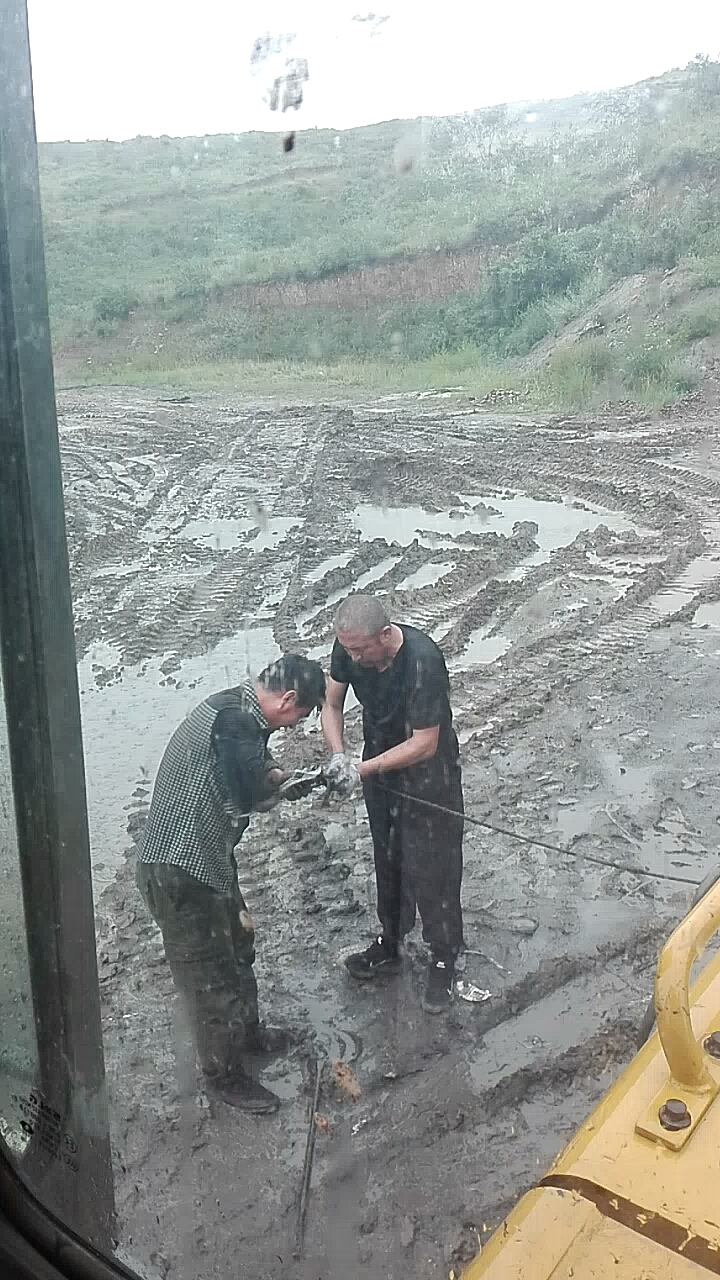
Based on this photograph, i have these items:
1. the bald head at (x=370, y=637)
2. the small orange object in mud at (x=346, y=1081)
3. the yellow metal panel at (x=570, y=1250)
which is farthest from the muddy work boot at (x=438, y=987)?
the yellow metal panel at (x=570, y=1250)

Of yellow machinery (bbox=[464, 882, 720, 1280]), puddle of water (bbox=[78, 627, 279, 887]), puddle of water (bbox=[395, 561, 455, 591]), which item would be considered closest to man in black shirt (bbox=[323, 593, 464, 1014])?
puddle of water (bbox=[78, 627, 279, 887])

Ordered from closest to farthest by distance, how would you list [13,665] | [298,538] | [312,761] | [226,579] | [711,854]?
[13,665]
[312,761]
[711,854]
[226,579]
[298,538]

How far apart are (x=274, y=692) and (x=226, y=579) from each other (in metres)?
2.30

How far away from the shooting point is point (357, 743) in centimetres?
263

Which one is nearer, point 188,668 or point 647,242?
point 647,242

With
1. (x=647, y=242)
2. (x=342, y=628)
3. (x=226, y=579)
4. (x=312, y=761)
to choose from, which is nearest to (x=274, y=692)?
(x=342, y=628)

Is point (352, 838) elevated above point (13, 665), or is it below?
below

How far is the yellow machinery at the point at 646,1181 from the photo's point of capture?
0.76m

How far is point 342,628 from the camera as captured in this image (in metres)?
2.49

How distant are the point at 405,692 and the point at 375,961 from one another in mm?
711

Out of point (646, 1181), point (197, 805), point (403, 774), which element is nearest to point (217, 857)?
point (197, 805)

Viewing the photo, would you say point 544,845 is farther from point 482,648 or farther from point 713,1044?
point 713,1044

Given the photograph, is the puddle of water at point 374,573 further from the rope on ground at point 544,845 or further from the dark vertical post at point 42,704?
the dark vertical post at point 42,704

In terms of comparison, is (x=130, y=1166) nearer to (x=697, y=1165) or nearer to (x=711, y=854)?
(x=697, y=1165)
